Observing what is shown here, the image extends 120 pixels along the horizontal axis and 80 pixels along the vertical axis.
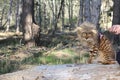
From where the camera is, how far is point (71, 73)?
4934mm

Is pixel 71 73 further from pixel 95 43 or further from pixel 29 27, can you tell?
pixel 29 27

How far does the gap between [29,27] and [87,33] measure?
11688 mm

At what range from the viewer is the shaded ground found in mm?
4738

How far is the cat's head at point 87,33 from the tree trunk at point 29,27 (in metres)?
11.4

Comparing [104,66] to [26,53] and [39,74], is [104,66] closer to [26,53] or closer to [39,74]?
[39,74]

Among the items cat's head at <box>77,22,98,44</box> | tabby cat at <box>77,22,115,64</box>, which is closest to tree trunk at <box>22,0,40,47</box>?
tabby cat at <box>77,22,115,64</box>

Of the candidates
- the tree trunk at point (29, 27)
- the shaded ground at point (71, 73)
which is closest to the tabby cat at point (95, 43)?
the shaded ground at point (71, 73)

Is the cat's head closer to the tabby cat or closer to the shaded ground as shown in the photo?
the tabby cat

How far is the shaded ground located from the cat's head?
45 cm

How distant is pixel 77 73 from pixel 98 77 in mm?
331

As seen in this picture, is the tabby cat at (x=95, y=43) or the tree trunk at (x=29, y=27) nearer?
the tabby cat at (x=95, y=43)

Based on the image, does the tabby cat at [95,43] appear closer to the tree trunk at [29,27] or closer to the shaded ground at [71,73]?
the shaded ground at [71,73]

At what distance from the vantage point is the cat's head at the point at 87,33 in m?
4.67

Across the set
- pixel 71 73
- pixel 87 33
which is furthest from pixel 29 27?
pixel 87 33
